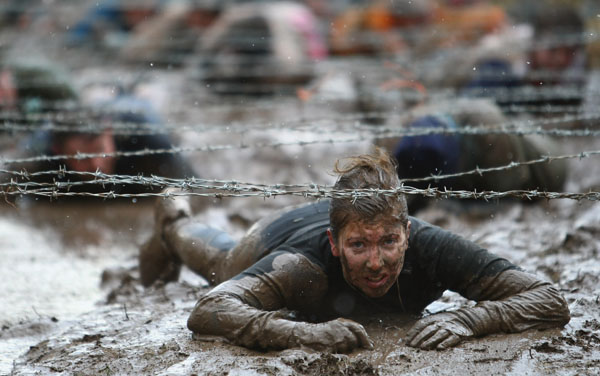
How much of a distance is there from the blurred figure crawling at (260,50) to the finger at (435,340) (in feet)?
22.2

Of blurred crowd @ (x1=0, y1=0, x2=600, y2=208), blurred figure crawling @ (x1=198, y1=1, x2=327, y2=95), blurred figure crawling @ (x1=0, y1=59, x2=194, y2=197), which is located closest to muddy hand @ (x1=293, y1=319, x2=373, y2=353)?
blurred crowd @ (x1=0, y1=0, x2=600, y2=208)

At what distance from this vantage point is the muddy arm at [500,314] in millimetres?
3467

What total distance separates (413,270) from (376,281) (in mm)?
296

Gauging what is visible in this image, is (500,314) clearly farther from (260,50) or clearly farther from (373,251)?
(260,50)

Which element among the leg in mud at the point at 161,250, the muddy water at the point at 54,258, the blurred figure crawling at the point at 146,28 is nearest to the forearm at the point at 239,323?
the muddy water at the point at 54,258

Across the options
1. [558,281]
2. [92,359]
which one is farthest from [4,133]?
[558,281]

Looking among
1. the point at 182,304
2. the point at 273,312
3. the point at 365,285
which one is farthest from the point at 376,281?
the point at 182,304

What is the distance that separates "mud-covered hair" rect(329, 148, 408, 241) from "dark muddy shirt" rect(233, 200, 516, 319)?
9.0 inches

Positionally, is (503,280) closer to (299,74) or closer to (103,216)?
(103,216)

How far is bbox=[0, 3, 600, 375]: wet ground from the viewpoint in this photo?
335 centimetres

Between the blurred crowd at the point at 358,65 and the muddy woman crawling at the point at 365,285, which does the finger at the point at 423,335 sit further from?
the blurred crowd at the point at 358,65

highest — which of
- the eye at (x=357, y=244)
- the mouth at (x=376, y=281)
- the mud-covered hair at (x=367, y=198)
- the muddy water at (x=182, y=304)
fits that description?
the mud-covered hair at (x=367, y=198)

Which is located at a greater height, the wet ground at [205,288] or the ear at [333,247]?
the ear at [333,247]

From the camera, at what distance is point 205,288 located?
4.84 meters
